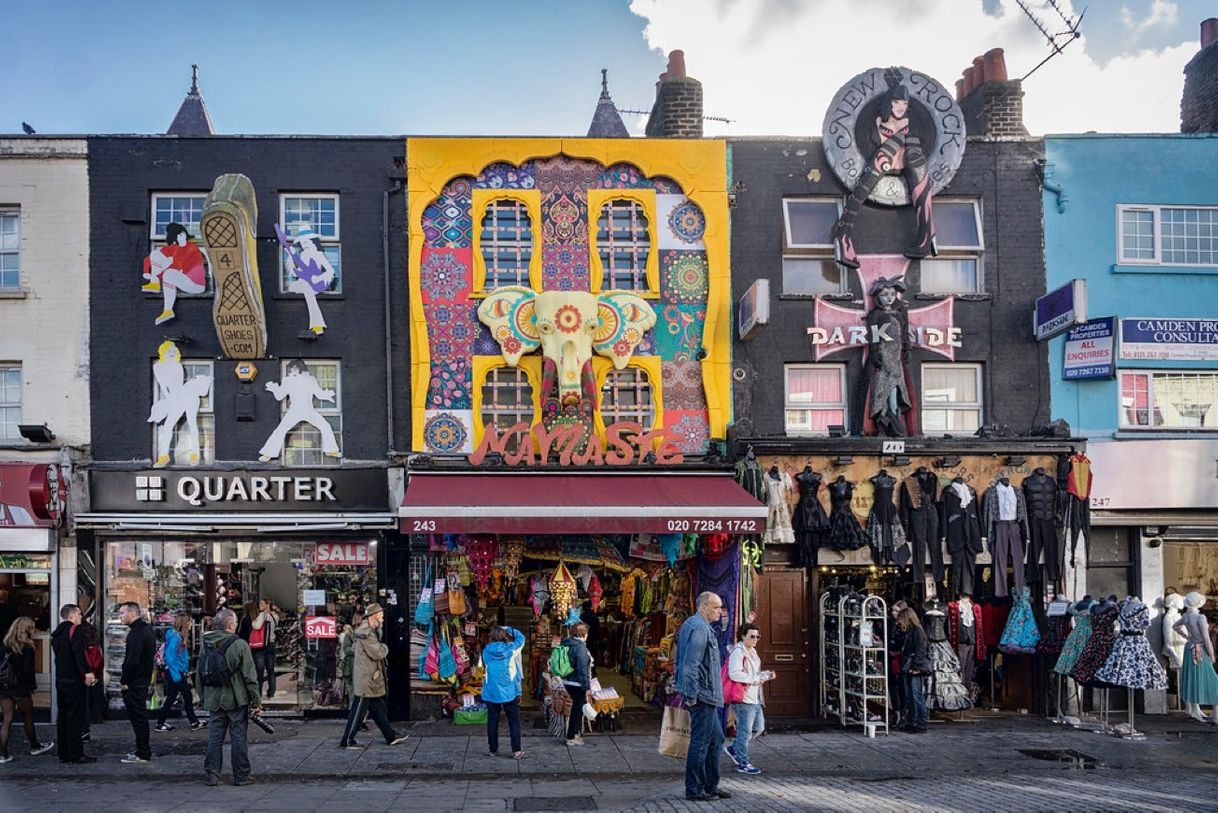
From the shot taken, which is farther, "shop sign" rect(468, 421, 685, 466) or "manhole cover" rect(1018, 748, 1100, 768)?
"shop sign" rect(468, 421, 685, 466)

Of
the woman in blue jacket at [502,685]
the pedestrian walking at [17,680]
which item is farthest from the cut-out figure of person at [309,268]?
the woman in blue jacket at [502,685]

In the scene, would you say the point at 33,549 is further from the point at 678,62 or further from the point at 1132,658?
the point at 1132,658

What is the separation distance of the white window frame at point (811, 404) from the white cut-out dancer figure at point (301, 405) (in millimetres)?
7281

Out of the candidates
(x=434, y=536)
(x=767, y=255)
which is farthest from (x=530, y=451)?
(x=767, y=255)

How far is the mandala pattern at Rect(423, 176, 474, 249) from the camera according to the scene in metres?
15.6

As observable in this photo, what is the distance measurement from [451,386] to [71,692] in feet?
21.8

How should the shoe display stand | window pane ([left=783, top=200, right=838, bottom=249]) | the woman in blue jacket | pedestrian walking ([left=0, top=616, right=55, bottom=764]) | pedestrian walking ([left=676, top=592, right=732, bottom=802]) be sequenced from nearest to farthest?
pedestrian walking ([left=676, top=592, right=732, bottom=802]) < pedestrian walking ([left=0, top=616, right=55, bottom=764]) < the woman in blue jacket < the shoe display stand < window pane ([left=783, top=200, right=838, bottom=249])

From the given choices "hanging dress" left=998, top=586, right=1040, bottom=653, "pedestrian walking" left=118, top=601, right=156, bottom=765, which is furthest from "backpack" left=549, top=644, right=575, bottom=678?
"hanging dress" left=998, top=586, right=1040, bottom=653

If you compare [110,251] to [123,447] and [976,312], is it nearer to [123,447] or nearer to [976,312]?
[123,447]

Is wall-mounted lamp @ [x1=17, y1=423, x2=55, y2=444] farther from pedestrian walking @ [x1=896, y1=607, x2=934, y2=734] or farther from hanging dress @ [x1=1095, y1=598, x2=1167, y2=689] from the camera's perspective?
hanging dress @ [x1=1095, y1=598, x2=1167, y2=689]

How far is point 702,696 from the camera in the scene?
31.1ft

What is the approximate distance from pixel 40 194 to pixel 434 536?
8469mm

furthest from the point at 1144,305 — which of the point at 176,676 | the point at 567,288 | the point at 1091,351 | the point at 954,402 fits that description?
the point at 176,676

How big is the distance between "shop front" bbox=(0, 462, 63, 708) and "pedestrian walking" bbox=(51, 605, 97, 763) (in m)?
3.05
